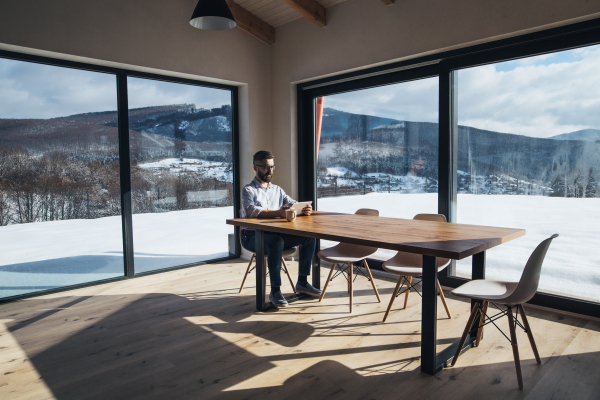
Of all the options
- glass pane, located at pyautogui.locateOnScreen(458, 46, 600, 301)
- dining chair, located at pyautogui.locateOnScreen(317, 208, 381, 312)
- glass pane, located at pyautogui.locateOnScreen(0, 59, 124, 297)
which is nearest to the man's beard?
dining chair, located at pyautogui.locateOnScreen(317, 208, 381, 312)

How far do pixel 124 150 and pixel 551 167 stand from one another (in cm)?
414

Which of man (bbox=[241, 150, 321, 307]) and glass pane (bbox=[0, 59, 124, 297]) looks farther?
glass pane (bbox=[0, 59, 124, 297])

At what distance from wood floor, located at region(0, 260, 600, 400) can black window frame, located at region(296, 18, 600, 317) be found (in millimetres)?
492

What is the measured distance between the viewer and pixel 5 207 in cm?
370

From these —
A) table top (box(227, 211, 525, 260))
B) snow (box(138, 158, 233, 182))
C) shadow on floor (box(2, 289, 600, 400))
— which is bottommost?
shadow on floor (box(2, 289, 600, 400))

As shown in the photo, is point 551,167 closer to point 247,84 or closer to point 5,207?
point 247,84

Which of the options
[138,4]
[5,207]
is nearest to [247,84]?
[138,4]

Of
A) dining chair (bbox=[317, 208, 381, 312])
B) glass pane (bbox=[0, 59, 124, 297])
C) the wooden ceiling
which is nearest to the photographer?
dining chair (bbox=[317, 208, 381, 312])

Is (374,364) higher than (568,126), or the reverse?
(568,126)

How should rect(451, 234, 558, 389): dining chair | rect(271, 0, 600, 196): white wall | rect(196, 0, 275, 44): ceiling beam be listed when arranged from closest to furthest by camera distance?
rect(451, 234, 558, 389): dining chair → rect(271, 0, 600, 196): white wall → rect(196, 0, 275, 44): ceiling beam

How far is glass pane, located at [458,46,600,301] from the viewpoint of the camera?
3133 mm

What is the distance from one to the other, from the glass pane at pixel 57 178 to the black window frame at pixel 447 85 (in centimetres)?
233

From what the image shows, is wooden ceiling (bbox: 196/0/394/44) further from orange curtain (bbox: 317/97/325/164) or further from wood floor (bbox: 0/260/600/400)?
wood floor (bbox: 0/260/600/400)

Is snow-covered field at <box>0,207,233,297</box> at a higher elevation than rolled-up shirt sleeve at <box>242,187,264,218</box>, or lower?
lower
